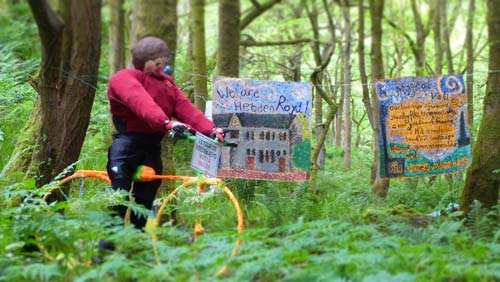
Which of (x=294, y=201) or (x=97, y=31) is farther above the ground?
(x=97, y=31)

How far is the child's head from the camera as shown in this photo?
552 centimetres

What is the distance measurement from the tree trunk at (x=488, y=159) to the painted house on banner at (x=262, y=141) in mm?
1963

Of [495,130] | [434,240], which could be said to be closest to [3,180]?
[434,240]

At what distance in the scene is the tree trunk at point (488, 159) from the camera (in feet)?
21.6

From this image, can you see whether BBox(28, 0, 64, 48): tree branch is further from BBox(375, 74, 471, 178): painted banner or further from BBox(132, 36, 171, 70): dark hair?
BBox(375, 74, 471, 178): painted banner

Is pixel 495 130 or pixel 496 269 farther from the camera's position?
pixel 495 130

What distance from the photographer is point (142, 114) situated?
16.6 ft

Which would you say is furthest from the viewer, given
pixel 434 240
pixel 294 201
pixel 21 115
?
pixel 21 115

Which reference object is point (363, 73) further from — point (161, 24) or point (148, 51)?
point (148, 51)

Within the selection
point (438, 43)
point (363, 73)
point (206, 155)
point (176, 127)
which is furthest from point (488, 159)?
point (438, 43)

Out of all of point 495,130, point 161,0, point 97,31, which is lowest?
point 495,130

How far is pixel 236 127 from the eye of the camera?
24.2 feet

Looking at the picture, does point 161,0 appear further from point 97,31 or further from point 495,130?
point 495,130

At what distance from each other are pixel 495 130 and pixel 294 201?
2283 millimetres
